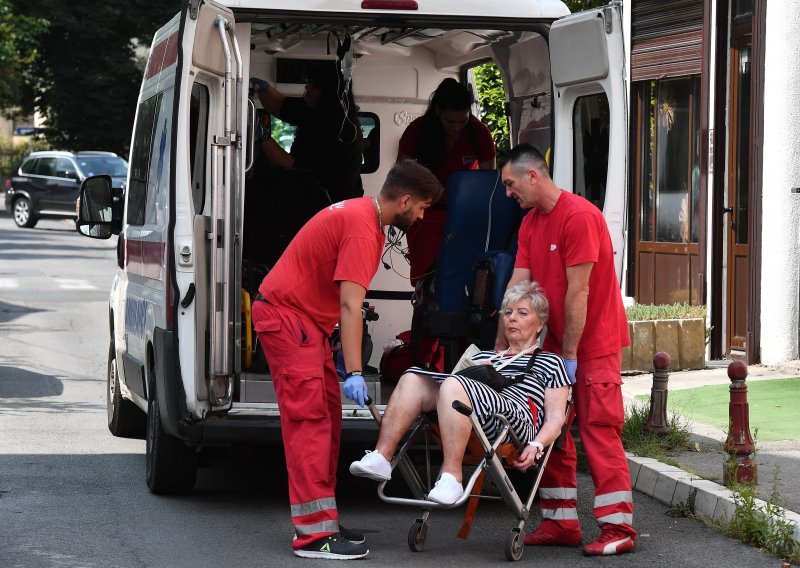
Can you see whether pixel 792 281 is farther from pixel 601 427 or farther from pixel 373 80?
pixel 601 427

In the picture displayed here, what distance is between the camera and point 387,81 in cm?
1084

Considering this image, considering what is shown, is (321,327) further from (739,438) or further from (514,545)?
(739,438)

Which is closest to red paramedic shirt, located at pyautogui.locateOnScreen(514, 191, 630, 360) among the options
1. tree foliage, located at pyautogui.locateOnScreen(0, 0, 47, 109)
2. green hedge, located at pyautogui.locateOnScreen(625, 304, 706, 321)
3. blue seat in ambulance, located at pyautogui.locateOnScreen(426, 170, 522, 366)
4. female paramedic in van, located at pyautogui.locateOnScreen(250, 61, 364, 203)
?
blue seat in ambulance, located at pyautogui.locateOnScreen(426, 170, 522, 366)

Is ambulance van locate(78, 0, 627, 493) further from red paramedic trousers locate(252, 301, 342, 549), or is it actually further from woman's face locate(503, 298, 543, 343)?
woman's face locate(503, 298, 543, 343)

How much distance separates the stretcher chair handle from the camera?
6.49 meters

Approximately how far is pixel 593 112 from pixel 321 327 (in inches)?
79.7

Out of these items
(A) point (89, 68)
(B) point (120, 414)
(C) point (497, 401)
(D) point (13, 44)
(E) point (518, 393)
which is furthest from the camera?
(A) point (89, 68)

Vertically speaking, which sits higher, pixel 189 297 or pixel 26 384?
pixel 189 297

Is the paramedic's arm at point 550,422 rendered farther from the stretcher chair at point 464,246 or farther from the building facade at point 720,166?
the building facade at point 720,166

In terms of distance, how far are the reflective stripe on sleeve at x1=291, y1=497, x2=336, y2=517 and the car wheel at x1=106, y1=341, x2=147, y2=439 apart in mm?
3537

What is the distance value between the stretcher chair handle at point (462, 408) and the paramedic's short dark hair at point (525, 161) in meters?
1.19

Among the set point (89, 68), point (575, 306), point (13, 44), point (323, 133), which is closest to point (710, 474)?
point (575, 306)

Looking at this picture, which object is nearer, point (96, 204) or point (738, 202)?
point (96, 204)

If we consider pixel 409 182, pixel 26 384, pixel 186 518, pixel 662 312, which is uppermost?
pixel 409 182
